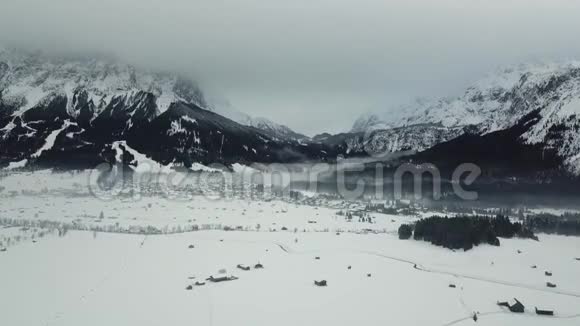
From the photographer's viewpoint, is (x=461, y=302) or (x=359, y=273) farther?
(x=359, y=273)

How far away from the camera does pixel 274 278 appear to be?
70125mm

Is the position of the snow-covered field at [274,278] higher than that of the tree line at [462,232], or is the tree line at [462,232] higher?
the tree line at [462,232]

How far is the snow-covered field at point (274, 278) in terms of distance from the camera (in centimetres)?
5359

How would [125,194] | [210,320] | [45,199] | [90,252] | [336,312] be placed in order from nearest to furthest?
1. [210,320]
2. [336,312]
3. [90,252]
4. [45,199]
5. [125,194]

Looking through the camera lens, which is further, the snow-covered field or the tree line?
the tree line

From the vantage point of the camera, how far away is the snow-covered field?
176 feet

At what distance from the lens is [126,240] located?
102 metres

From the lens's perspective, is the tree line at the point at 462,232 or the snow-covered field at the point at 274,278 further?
the tree line at the point at 462,232

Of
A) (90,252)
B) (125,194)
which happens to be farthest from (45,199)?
(90,252)

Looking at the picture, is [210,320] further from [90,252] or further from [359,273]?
[90,252]

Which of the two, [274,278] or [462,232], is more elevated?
[462,232]

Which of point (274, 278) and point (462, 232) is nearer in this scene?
point (274, 278)

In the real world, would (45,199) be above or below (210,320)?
above

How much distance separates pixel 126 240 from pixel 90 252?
1483cm
